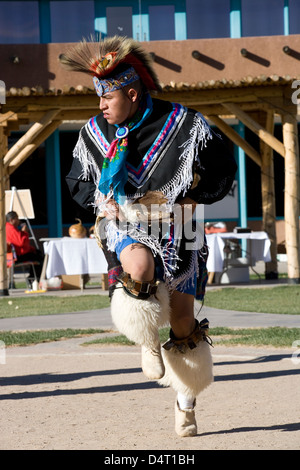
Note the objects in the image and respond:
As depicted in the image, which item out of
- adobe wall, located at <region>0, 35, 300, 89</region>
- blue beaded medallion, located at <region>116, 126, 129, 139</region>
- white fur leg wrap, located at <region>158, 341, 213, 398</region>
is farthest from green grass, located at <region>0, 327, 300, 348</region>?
adobe wall, located at <region>0, 35, 300, 89</region>

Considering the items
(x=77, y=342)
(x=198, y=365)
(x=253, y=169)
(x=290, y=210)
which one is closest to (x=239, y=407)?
(x=198, y=365)

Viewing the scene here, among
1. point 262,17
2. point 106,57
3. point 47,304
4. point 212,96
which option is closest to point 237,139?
point 212,96

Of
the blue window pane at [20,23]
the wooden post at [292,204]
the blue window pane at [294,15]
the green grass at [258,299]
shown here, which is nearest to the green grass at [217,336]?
the green grass at [258,299]

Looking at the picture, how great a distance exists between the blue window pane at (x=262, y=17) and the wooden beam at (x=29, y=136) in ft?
28.7

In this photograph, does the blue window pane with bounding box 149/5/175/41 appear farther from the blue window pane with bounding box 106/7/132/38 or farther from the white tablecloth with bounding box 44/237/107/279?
the white tablecloth with bounding box 44/237/107/279

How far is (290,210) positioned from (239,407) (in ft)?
32.1

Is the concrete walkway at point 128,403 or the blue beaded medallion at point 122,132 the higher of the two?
the blue beaded medallion at point 122,132

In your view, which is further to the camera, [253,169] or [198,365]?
[253,169]

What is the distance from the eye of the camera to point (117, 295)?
419cm

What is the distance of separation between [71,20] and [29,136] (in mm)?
8195

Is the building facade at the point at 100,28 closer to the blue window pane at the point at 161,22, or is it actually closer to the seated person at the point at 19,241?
the blue window pane at the point at 161,22

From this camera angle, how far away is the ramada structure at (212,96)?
14.0 metres

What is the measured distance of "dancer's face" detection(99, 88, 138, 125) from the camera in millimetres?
4281
